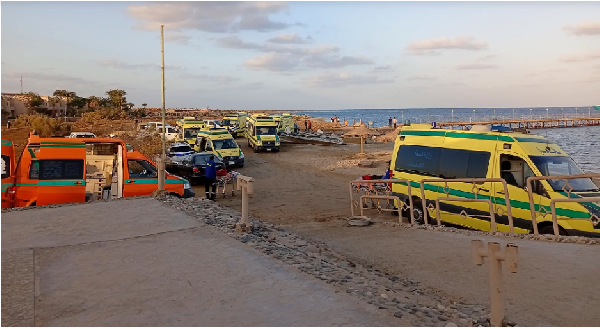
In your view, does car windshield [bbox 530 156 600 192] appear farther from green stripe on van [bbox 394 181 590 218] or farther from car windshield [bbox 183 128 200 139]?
car windshield [bbox 183 128 200 139]

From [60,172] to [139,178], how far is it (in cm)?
201

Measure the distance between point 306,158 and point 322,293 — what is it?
2834 cm

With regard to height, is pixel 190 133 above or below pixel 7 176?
above

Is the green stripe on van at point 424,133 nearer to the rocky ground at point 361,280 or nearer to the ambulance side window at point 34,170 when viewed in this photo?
the rocky ground at point 361,280

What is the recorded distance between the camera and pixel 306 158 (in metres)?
33.9

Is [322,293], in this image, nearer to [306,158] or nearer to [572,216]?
[572,216]

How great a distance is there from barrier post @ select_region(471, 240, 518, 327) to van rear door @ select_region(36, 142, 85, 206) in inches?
419

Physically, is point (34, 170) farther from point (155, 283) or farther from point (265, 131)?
point (265, 131)

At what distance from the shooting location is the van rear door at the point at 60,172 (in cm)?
1220

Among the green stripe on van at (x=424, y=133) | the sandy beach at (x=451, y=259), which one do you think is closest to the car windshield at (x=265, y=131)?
the sandy beach at (x=451, y=259)

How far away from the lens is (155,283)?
603cm

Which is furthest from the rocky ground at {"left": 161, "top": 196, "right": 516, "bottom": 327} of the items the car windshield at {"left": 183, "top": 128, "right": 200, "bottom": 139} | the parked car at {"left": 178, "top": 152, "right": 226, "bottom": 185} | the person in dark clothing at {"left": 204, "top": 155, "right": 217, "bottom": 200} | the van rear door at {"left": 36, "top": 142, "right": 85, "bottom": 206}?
the car windshield at {"left": 183, "top": 128, "right": 200, "bottom": 139}

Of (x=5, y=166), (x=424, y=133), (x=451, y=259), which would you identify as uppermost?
(x=424, y=133)

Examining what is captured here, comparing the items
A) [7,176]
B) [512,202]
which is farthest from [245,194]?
[7,176]
